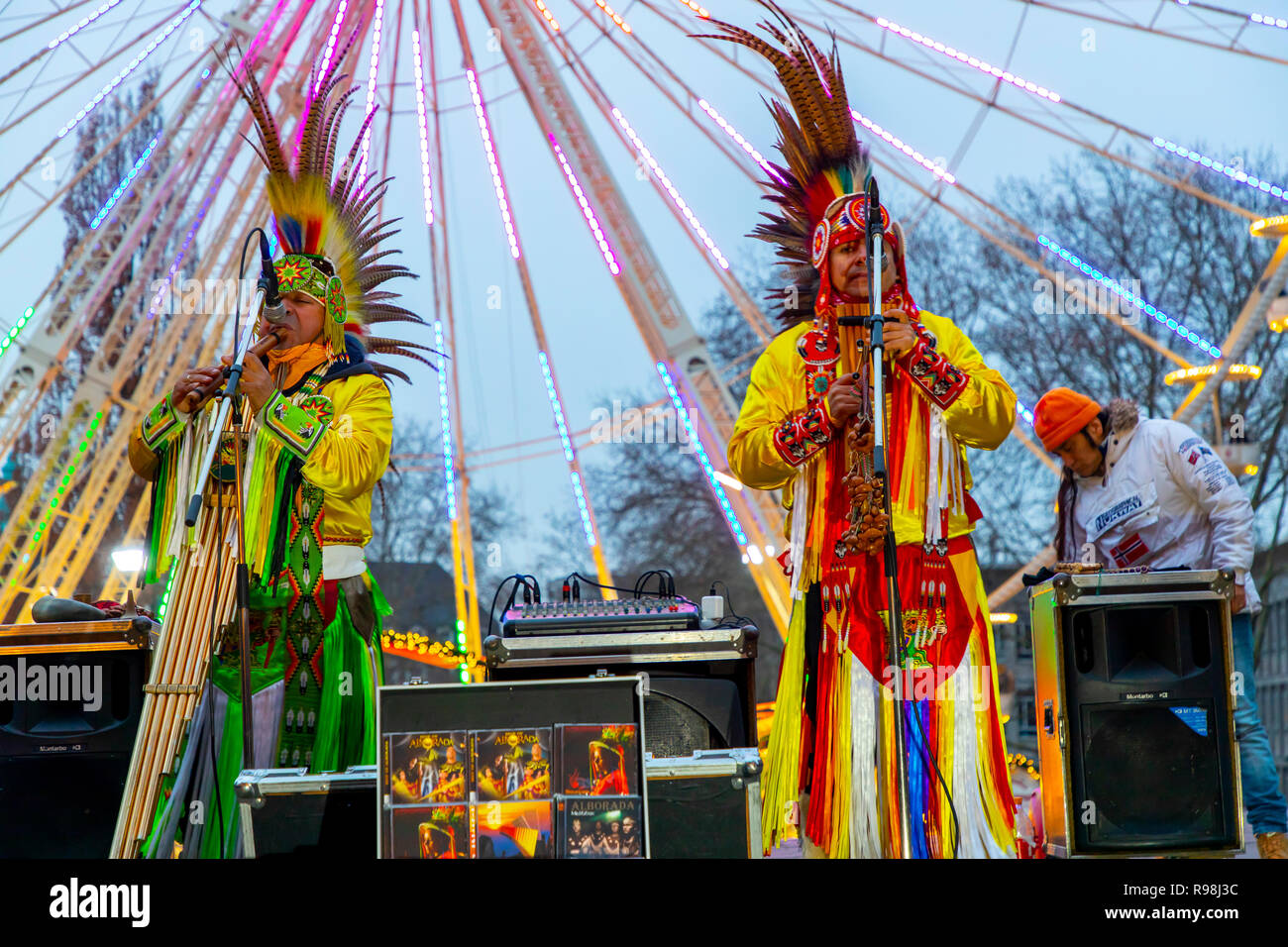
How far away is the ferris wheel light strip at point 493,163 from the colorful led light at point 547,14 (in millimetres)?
672

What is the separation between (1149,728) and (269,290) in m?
2.60

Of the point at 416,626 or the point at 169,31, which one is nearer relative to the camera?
the point at 169,31

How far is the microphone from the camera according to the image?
3.76 meters

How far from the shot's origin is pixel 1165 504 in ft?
13.5

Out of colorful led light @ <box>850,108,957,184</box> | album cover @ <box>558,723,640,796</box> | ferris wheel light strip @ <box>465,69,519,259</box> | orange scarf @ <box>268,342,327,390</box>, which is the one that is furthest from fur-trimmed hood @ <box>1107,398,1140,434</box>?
ferris wheel light strip @ <box>465,69,519,259</box>

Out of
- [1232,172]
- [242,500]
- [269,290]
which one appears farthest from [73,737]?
[1232,172]

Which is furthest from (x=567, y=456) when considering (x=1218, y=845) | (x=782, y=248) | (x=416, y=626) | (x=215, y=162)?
(x=416, y=626)

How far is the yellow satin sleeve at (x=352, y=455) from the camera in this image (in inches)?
149

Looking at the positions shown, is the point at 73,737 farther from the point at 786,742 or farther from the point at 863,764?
the point at 863,764

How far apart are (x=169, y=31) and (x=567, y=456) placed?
12.5 feet

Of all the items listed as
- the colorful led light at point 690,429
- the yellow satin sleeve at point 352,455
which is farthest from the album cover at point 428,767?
the colorful led light at point 690,429

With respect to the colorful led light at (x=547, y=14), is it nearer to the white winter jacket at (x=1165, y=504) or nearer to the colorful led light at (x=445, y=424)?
the colorful led light at (x=445, y=424)
